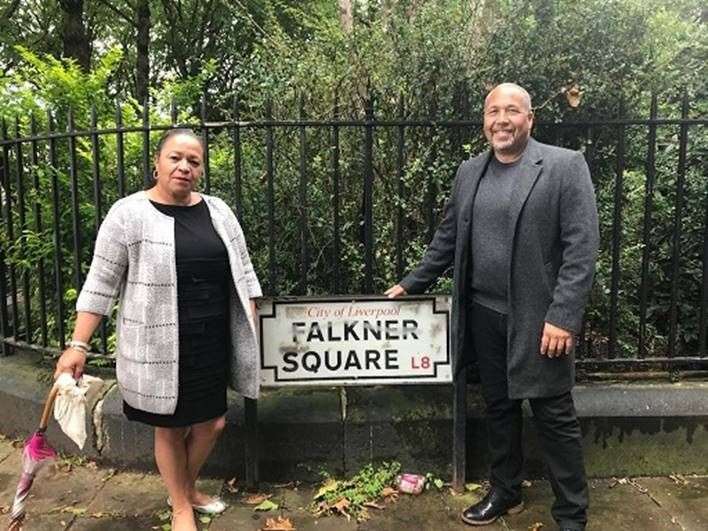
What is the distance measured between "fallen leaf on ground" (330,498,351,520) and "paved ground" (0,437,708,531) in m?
0.07

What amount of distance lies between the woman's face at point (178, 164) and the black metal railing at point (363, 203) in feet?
2.13

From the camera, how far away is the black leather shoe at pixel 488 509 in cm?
320

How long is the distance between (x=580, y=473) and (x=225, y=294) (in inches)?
67.6

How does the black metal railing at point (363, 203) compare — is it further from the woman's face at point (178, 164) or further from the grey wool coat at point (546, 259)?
the grey wool coat at point (546, 259)

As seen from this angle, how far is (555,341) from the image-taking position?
275cm

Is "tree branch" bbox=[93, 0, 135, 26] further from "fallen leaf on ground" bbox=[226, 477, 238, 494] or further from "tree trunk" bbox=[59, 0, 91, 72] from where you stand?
"fallen leaf on ground" bbox=[226, 477, 238, 494]

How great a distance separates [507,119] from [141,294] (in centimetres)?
165

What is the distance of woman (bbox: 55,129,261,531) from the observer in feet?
9.09

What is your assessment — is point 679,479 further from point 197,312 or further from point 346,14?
point 346,14

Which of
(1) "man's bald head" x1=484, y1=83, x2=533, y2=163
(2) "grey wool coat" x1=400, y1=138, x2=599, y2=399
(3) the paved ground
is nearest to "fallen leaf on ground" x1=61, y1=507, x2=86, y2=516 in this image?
(3) the paved ground

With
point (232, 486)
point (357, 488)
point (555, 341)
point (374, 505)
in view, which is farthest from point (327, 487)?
point (555, 341)

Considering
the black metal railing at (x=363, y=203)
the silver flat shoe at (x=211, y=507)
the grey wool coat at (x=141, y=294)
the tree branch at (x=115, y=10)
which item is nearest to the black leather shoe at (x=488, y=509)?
the black metal railing at (x=363, y=203)

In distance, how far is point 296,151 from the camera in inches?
160

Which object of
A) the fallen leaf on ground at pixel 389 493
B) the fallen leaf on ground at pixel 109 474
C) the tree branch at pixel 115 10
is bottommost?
the fallen leaf on ground at pixel 389 493
